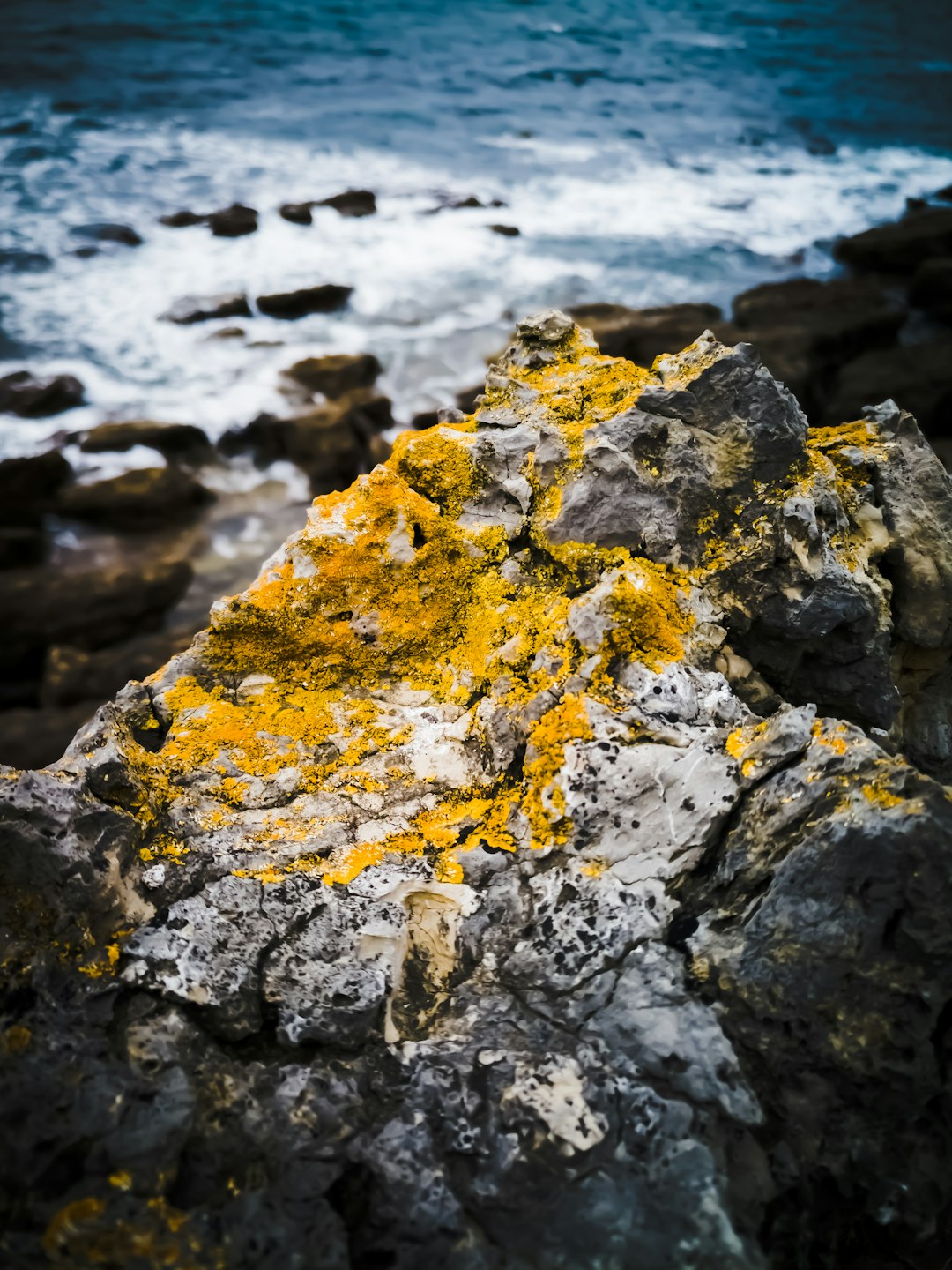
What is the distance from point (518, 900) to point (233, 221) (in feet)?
56.6

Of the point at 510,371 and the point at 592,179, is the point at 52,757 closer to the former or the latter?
the point at 510,371

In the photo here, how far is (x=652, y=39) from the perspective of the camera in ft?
75.5

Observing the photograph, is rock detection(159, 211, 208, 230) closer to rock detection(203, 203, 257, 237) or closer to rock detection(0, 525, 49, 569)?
rock detection(203, 203, 257, 237)

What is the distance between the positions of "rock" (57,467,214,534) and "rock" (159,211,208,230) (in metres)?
7.56

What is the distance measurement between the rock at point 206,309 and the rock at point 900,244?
11714 millimetres

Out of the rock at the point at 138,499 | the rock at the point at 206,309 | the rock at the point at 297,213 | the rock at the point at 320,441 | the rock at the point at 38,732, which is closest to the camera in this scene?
the rock at the point at 38,732

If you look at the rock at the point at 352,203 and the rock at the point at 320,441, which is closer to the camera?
the rock at the point at 320,441

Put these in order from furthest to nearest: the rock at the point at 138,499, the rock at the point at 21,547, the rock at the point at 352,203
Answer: the rock at the point at 352,203, the rock at the point at 138,499, the rock at the point at 21,547

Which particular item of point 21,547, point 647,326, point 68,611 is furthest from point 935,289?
point 21,547

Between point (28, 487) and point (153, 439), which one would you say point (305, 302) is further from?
point (28, 487)

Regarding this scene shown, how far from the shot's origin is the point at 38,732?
8453 mm

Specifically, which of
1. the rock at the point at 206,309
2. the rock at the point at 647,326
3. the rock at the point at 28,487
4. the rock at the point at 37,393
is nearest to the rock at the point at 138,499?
the rock at the point at 28,487

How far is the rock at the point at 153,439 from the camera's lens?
11727mm

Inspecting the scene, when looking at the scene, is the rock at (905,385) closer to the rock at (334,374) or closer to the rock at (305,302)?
the rock at (334,374)
